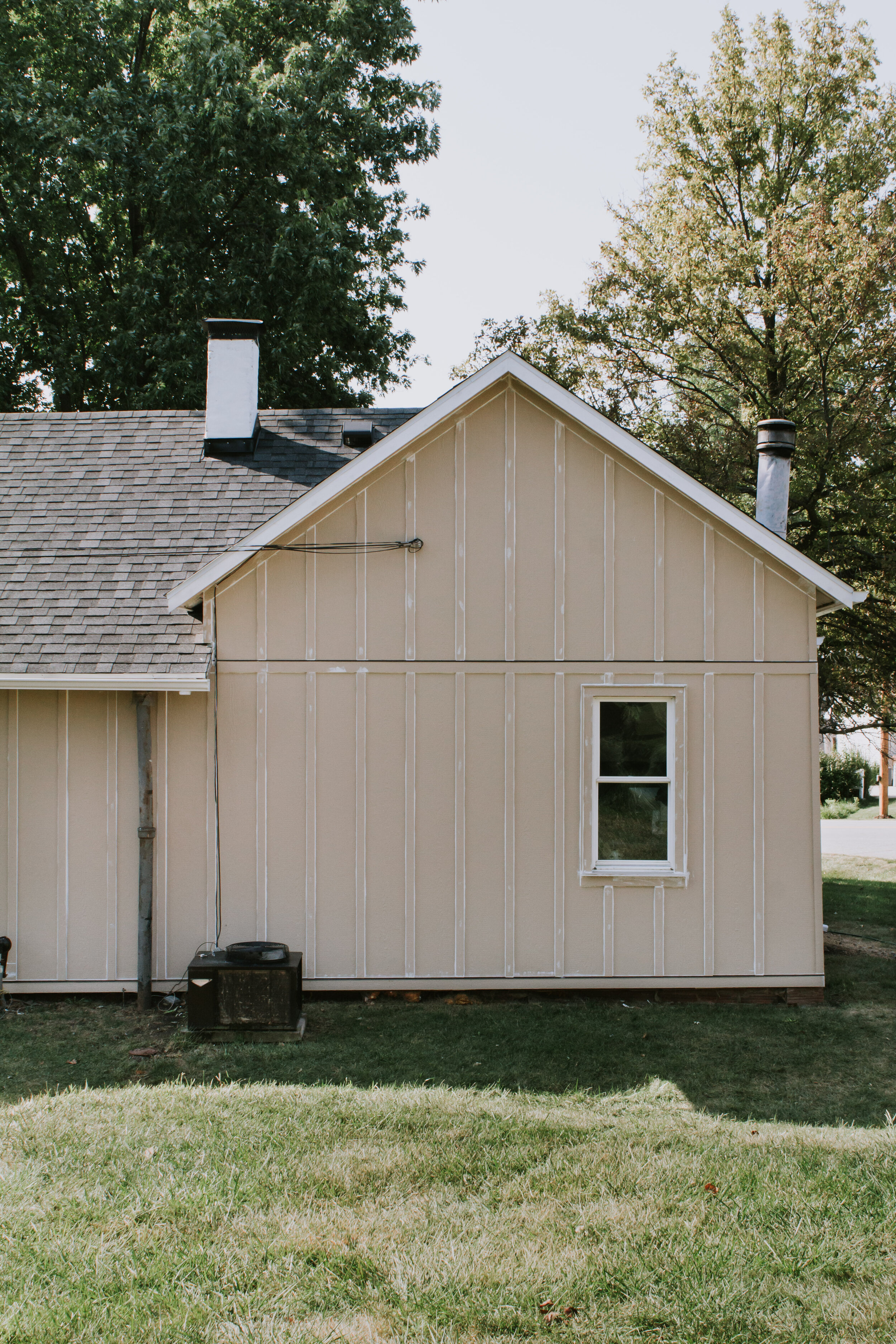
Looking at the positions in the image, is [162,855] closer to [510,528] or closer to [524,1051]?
[524,1051]

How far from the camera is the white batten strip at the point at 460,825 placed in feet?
27.0

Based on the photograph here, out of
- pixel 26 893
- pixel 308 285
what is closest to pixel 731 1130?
pixel 26 893

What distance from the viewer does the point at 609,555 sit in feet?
27.6

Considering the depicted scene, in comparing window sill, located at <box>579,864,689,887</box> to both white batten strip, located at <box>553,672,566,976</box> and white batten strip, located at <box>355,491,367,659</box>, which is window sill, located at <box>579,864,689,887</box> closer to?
white batten strip, located at <box>553,672,566,976</box>

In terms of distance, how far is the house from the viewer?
8.24m

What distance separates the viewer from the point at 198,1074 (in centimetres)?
649

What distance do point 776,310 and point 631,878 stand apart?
425 inches

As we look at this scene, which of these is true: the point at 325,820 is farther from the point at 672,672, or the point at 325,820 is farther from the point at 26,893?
the point at 672,672

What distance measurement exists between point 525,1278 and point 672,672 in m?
5.37

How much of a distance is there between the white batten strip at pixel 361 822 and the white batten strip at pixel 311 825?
35 cm

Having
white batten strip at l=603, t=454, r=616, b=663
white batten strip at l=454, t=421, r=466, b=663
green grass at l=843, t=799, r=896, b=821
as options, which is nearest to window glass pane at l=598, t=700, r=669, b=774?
white batten strip at l=603, t=454, r=616, b=663

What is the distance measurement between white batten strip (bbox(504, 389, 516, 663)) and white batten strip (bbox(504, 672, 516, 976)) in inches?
13.9

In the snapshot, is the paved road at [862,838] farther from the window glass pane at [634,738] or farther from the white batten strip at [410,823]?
the white batten strip at [410,823]

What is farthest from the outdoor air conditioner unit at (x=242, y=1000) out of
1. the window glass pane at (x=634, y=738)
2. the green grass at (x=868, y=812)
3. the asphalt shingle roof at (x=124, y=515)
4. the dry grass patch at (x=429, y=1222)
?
the green grass at (x=868, y=812)
